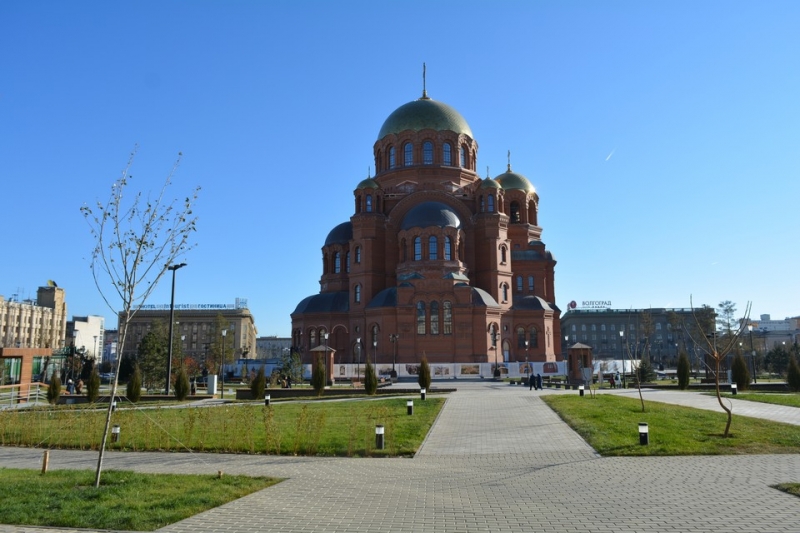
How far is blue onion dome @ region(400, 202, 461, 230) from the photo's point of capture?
51375 mm

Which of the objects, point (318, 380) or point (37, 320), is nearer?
point (318, 380)

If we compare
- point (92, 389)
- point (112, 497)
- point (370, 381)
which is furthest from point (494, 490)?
point (92, 389)

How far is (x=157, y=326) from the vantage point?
179ft

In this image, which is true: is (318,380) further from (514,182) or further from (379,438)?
(514,182)

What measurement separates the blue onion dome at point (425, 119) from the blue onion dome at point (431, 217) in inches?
380

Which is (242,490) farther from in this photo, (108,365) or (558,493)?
(108,365)

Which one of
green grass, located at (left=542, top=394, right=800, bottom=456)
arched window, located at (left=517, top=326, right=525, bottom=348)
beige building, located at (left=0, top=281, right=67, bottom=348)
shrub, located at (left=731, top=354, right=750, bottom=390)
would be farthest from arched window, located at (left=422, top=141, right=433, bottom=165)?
beige building, located at (left=0, top=281, right=67, bottom=348)

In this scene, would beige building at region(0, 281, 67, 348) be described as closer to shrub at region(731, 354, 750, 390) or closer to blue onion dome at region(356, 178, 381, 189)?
blue onion dome at region(356, 178, 381, 189)

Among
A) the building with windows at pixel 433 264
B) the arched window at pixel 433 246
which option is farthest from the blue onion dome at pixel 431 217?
the arched window at pixel 433 246

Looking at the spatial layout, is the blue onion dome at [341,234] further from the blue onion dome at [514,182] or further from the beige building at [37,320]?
the beige building at [37,320]

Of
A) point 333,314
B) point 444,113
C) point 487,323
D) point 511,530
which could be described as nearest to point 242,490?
point 511,530

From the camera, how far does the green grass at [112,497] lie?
7.70 m

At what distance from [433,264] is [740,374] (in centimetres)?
2443

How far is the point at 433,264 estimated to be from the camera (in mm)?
49906
